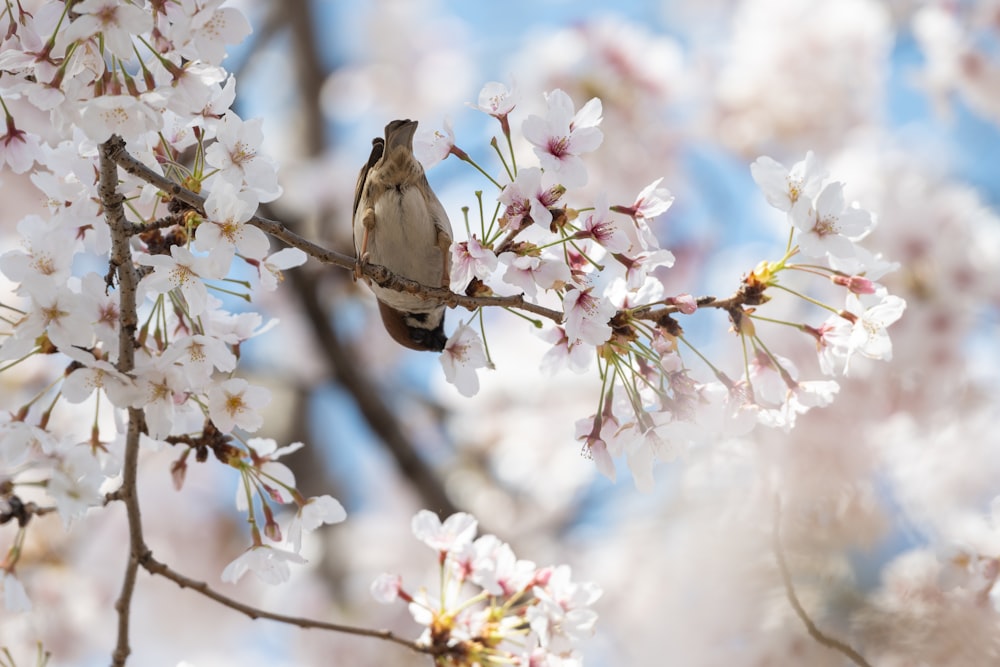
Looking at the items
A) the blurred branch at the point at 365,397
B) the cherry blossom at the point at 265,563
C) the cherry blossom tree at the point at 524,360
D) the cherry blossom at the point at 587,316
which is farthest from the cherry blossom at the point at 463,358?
the blurred branch at the point at 365,397

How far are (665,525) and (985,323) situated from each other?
44.4 inches

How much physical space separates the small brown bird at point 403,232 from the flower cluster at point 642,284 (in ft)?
0.49

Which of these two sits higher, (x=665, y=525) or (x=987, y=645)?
(x=665, y=525)

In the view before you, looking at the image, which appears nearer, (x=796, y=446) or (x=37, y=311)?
(x=37, y=311)

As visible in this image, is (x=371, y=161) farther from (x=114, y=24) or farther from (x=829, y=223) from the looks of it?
(x=829, y=223)

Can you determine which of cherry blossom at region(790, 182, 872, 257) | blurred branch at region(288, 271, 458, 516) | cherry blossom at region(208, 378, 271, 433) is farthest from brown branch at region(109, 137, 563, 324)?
blurred branch at region(288, 271, 458, 516)

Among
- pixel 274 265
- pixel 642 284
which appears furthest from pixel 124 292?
pixel 642 284

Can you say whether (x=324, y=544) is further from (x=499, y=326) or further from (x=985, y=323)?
(x=985, y=323)

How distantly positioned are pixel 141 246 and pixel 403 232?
31 centimetres

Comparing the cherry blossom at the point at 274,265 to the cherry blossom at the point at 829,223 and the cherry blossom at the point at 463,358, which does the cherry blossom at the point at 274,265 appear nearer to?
the cherry blossom at the point at 463,358

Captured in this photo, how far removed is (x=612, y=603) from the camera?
3686mm

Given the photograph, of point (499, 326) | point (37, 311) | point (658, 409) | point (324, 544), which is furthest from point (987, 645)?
point (499, 326)

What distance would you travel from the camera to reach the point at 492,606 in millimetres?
1238

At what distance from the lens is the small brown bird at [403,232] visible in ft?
3.89
